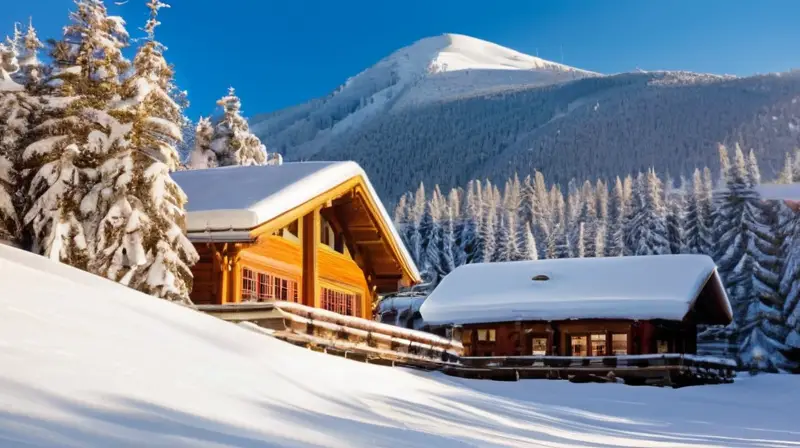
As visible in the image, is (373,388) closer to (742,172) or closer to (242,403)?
(242,403)

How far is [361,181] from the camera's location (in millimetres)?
23906

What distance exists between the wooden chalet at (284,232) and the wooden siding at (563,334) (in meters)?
8.79

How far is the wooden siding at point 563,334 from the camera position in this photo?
3409 centimetres

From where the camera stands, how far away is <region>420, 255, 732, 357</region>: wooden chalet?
3378 cm

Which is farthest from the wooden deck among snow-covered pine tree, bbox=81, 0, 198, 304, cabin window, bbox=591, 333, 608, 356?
cabin window, bbox=591, 333, 608, 356

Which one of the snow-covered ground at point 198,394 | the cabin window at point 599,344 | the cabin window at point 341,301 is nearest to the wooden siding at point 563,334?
the cabin window at point 599,344

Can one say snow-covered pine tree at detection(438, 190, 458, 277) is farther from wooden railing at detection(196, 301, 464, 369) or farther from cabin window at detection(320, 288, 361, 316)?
wooden railing at detection(196, 301, 464, 369)

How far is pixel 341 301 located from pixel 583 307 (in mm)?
11039

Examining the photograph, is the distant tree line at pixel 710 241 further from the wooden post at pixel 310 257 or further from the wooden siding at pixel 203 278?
the wooden siding at pixel 203 278

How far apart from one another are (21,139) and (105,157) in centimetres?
257

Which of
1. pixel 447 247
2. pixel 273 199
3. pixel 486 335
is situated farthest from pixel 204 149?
pixel 447 247

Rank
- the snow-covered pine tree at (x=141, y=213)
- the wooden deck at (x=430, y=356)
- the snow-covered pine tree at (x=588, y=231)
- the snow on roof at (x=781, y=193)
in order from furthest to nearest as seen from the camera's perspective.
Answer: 1. the snow-covered pine tree at (x=588, y=231)
2. the snow on roof at (x=781, y=193)
3. the snow-covered pine tree at (x=141, y=213)
4. the wooden deck at (x=430, y=356)

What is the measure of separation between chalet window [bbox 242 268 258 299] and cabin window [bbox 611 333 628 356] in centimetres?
1877

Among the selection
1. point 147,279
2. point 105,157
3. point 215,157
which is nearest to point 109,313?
point 147,279
